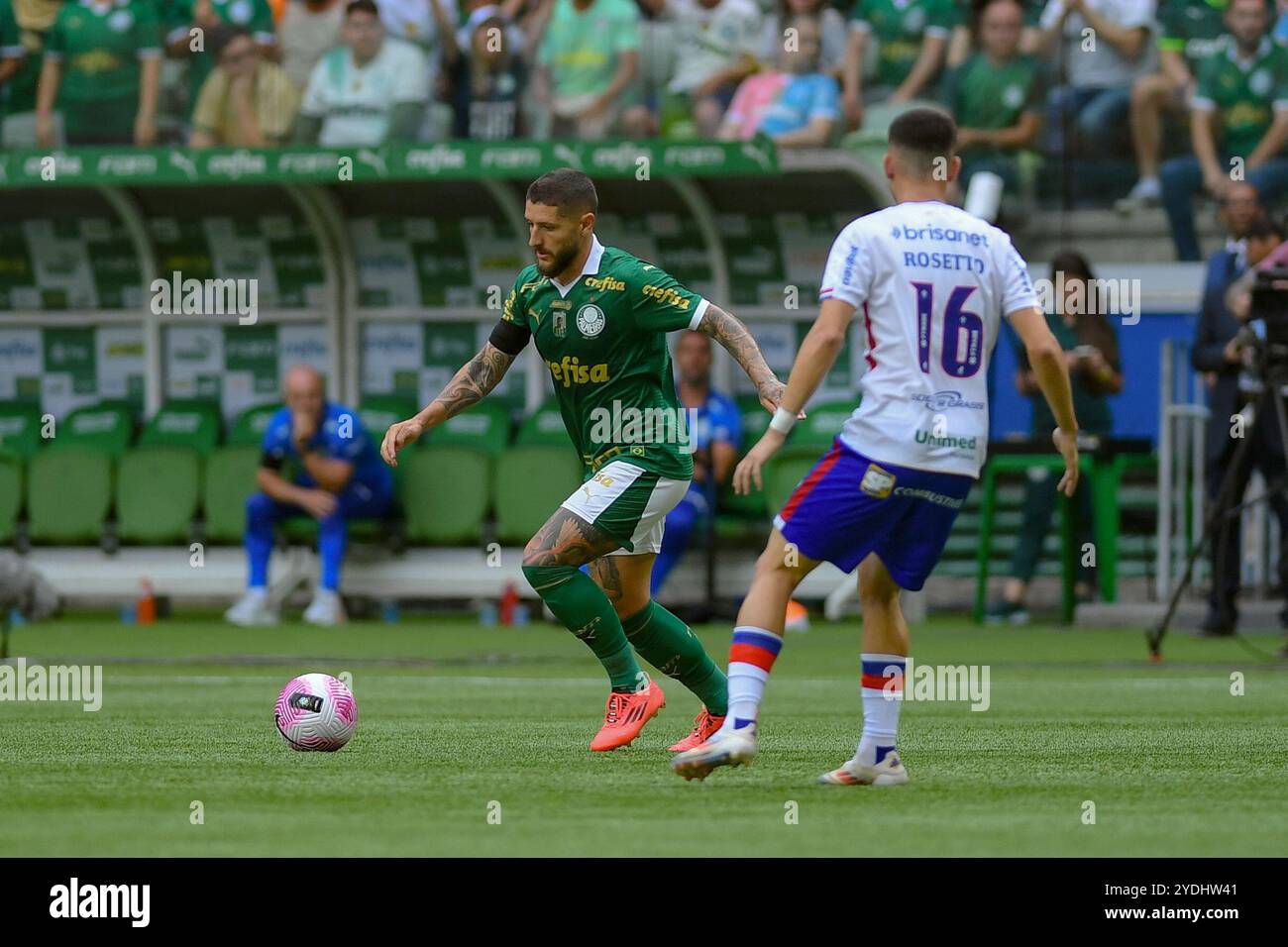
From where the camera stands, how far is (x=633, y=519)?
832 cm

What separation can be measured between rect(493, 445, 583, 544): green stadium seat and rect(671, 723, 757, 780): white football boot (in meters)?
10.7

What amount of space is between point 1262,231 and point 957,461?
803 centimetres

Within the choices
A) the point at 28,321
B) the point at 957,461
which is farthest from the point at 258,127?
the point at 957,461

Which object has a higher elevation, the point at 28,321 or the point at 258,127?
the point at 258,127

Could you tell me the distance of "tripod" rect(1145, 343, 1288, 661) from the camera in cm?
1286

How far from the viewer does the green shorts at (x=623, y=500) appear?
8.26 meters

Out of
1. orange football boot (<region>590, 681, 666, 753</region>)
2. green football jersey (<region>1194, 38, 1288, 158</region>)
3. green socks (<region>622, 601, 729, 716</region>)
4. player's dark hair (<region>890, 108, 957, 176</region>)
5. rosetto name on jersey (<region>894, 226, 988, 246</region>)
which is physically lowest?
orange football boot (<region>590, 681, 666, 753</region>)

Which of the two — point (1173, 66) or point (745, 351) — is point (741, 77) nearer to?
point (1173, 66)

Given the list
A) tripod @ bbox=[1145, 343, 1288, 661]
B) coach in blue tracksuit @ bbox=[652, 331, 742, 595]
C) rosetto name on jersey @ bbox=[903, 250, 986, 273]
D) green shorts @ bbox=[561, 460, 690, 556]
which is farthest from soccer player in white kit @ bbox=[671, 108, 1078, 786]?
coach in blue tracksuit @ bbox=[652, 331, 742, 595]

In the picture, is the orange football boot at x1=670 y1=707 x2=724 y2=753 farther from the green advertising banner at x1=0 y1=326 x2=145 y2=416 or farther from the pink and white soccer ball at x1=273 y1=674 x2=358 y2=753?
the green advertising banner at x1=0 y1=326 x2=145 y2=416

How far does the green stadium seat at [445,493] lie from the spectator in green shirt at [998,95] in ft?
14.9

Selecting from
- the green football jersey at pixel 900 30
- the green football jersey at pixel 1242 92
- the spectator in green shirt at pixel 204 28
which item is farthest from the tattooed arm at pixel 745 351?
the spectator in green shirt at pixel 204 28
